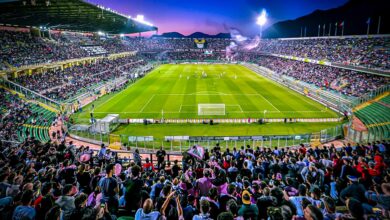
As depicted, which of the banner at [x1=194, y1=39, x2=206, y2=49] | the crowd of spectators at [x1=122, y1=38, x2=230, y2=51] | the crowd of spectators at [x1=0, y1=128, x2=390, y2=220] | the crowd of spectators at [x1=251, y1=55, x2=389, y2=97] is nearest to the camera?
the crowd of spectators at [x1=0, y1=128, x2=390, y2=220]

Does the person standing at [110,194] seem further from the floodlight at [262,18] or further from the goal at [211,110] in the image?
the floodlight at [262,18]

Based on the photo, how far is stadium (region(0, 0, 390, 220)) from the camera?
607 cm

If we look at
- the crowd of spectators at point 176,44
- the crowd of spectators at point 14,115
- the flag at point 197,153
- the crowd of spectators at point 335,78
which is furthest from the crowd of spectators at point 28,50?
the crowd of spectators at point 176,44

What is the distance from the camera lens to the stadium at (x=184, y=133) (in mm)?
6066

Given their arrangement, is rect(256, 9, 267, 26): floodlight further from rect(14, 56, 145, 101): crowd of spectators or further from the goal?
the goal

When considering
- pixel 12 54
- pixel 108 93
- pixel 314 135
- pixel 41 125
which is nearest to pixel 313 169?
pixel 314 135

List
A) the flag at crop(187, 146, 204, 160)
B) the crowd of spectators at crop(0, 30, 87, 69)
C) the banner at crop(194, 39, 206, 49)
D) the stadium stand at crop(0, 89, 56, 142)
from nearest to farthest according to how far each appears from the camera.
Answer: the flag at crop(187, 146, 204, 160)
the stadium stand at crop(0, 89, 56, 142)
the crowd of spectators at crop(0, 30, 87, 69)
the banner at crop(194, 39, 206, 49)

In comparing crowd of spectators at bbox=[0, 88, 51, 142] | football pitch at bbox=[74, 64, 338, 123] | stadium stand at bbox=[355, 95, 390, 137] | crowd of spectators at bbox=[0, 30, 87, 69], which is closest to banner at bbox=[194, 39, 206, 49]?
football pitch at bbox=[74, 64, 338, 123]

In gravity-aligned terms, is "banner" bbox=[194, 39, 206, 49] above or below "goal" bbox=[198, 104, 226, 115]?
above

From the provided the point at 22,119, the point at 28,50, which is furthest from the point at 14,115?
the point at 28,50

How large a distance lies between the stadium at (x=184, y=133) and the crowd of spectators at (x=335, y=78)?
16.0 inches

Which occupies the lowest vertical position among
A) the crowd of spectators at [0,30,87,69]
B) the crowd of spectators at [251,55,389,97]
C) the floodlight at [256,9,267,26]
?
the crowd of spectators at [251,55,389,97]

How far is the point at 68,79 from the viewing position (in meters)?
48.1

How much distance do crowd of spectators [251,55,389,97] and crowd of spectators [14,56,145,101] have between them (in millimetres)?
44815
